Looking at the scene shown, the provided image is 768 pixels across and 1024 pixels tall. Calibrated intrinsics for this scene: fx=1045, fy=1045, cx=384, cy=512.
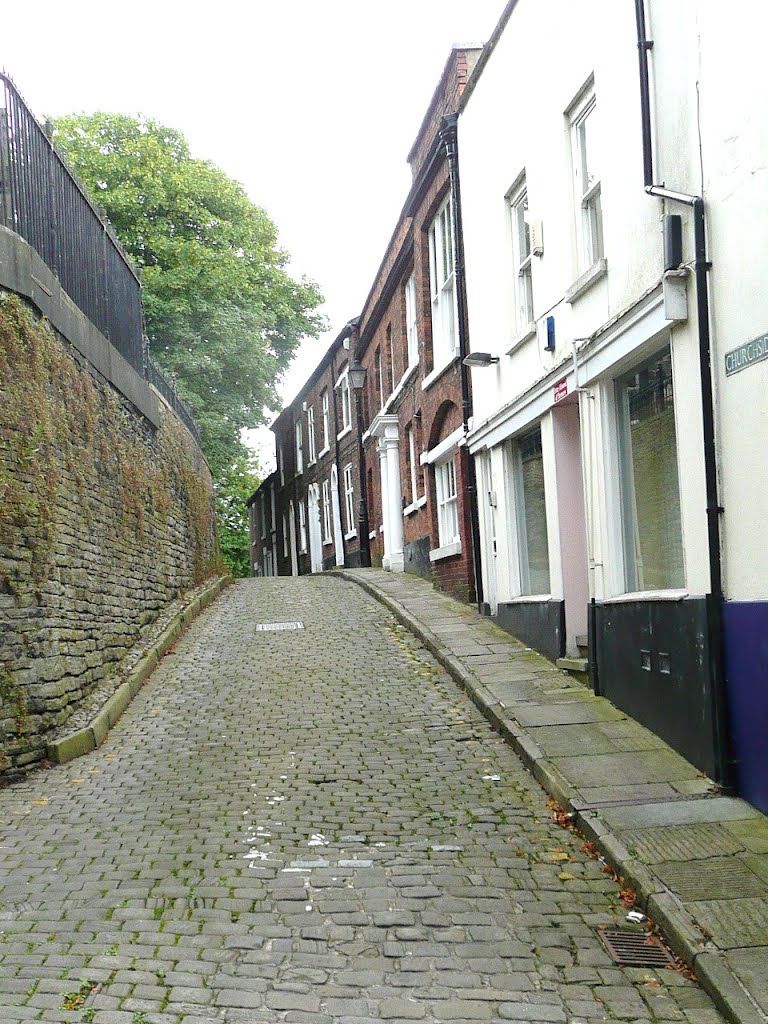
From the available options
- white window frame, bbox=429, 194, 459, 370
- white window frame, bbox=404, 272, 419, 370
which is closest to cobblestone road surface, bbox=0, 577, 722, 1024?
white window frame, bbox=429, 194, 459, 370

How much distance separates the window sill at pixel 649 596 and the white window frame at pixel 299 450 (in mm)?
28164

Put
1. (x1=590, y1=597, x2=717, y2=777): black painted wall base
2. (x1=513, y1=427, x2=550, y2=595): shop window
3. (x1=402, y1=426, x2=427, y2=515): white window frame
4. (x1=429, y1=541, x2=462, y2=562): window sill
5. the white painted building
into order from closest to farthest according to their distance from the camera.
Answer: the white painted building → (x1=590, y1=597, x2=717, y2=777): black painted wall base → (x1=513, y1=427, x2=550, y2=595): shop window → (x1=429, y1=541, x2=462, y2=562): window sill → (x1=402, y1=426, x2=427, y2=515): white window frame

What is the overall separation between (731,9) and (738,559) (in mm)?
3499

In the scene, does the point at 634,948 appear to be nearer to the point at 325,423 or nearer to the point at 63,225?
the point at 63,225

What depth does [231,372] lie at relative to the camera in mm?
28719

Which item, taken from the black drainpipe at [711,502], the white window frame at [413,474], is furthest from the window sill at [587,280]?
the white window frame at [413,474]

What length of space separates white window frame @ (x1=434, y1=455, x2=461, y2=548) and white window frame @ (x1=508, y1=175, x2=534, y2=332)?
4639mm

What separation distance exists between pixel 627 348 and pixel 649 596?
205cm

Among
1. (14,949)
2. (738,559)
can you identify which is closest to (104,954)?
(14,949)

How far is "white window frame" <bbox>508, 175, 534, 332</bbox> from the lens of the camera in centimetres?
1219

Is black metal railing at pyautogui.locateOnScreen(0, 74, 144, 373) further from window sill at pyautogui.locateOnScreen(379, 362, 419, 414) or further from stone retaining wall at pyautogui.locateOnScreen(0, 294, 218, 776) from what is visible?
window sill at pyautogui.locateOnScreen(379, 362, 419, 414)

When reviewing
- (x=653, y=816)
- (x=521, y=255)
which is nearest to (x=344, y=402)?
(x=521, y=255)

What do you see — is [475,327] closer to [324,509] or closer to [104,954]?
[104,954]

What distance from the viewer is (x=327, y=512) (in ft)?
107
